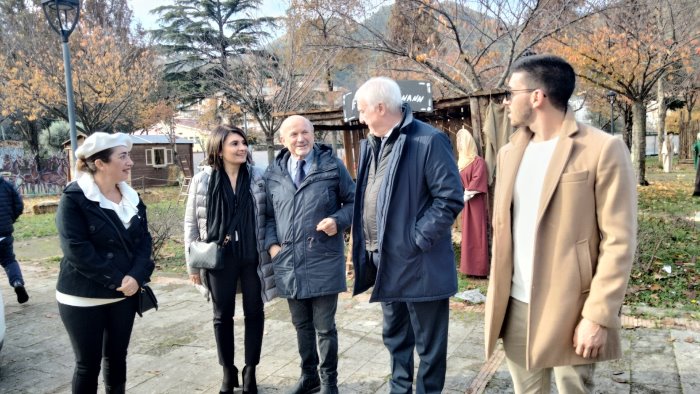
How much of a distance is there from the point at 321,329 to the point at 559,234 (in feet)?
5.59

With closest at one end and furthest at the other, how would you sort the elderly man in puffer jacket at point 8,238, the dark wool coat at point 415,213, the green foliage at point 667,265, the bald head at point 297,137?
the dark wool coat at point 415,213
the bald head at point 297,137
the green foliage at point 667,265
the elderly man in puffer jacket at point 8,238

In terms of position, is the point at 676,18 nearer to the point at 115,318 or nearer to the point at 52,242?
the point at 115,318

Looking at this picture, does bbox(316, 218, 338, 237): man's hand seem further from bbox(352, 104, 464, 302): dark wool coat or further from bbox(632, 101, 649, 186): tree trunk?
bbox(632, 101, 649, 186): tree trunk

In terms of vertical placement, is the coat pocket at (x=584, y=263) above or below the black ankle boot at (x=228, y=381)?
above

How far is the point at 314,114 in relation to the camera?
7.27 m

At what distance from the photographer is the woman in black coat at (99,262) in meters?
2.66

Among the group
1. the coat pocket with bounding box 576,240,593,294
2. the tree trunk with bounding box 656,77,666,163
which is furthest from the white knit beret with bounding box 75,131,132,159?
the tree trunk with bounding box 656,77,666,163

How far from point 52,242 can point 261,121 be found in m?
6.09

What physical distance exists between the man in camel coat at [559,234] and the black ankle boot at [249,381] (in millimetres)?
Result: 1855

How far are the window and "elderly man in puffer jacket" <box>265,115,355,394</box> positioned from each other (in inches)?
1036

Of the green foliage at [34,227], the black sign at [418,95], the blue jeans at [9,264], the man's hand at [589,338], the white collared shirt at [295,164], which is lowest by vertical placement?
the green foliage at [34,227]

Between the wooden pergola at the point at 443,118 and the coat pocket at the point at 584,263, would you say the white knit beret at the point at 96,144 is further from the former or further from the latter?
the wooden pergola at the point at 443,118

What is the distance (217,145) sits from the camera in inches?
128

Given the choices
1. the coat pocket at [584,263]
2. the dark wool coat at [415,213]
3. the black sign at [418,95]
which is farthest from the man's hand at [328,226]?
the black sign at [418,95]
